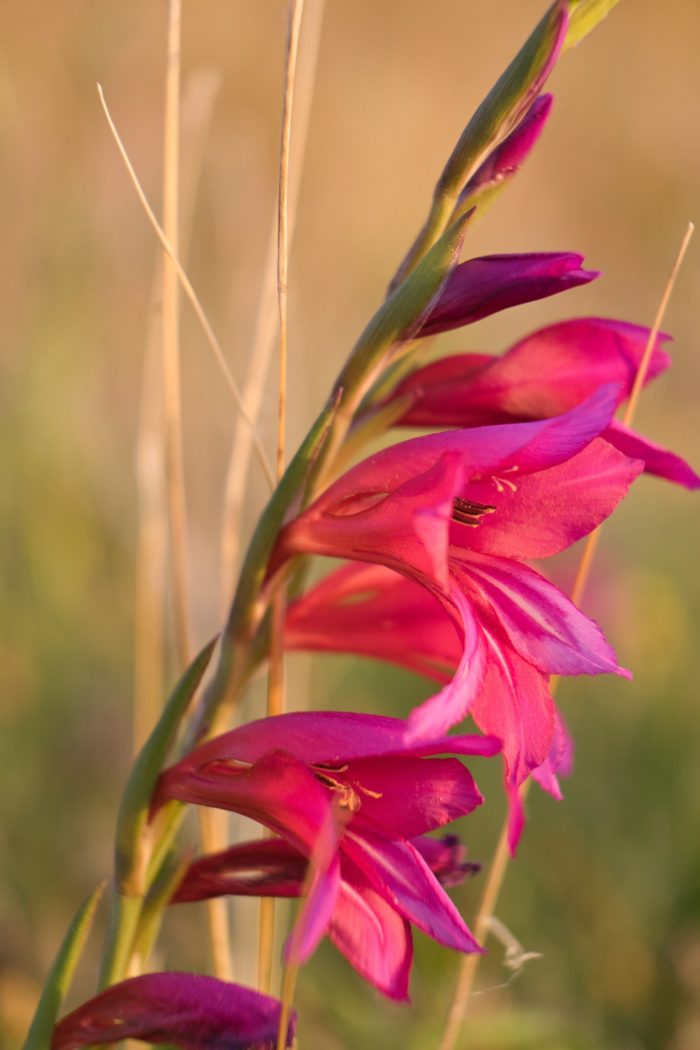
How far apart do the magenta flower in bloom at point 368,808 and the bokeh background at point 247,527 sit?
0.61 m

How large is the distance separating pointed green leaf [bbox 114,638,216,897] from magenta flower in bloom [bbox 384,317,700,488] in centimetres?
28

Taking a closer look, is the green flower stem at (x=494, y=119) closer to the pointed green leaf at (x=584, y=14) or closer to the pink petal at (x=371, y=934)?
the pointed green leaf at (x=584, y=14)

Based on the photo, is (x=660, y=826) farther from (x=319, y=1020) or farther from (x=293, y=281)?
(x=293, y=281)

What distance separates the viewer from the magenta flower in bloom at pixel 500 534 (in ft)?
2.23

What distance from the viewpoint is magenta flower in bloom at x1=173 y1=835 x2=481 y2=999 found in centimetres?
71

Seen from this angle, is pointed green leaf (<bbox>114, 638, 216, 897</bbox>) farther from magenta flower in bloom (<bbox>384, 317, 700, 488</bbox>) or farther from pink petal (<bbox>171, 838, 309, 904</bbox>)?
magenta flower in bloom (<bbox>384, 317, 700, 488</bbox>)

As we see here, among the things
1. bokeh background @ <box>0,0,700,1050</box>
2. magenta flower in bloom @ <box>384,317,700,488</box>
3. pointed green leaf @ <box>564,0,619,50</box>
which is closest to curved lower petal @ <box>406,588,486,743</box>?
magenta flower in bloom @ <box>384,317,700,488</box>

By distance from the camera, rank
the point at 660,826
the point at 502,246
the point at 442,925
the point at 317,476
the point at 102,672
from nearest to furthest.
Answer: the point at 442,925 < the point at 317,476 < the point at 660,826 < the point at 102,672 < the point at 502,246

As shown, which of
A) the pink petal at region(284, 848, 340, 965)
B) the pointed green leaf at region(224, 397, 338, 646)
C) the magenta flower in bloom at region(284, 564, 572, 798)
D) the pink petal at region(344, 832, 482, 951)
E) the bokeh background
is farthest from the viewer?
the bokeh background

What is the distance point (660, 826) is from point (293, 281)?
6.83 ft

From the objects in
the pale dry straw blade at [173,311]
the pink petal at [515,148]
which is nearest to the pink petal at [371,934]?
the pale dry straw blade at [173,311]

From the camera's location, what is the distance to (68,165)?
3.07m

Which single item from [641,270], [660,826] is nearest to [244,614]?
[660,826]

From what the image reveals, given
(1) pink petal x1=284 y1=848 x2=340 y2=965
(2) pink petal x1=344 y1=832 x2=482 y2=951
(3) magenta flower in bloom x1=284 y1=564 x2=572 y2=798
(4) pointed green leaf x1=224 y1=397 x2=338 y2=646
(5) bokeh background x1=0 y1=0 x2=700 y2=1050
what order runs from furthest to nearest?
(5) bokeh background x1=0 y1=0 x2=700 y2=1050
(3) magenta flower in bloom x1=284 y1=564 x2=572 y2=798
(4) pointed green leaf x1=224 y1=397 x2=338 y2=646
(2) pink petal x1=344 y1=832 x2=482 y2=951
(1) pink petal x1=284 y1=848 x2=340 y2=965
